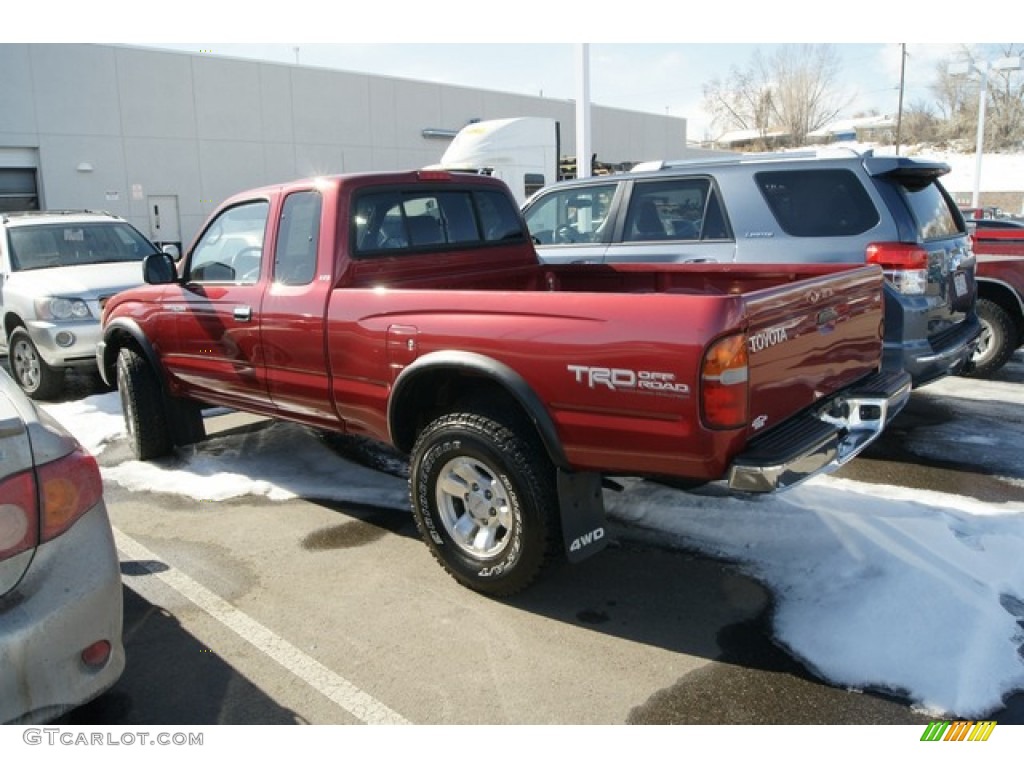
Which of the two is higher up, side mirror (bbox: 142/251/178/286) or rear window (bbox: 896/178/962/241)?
rear window (bbox: 896/178/962/241)

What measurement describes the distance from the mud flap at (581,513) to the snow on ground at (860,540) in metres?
0.84

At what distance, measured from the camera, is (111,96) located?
70.0 feet

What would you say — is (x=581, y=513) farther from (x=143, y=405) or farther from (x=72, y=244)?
(x=72, y=244)

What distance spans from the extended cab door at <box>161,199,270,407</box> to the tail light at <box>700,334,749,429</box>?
283cm

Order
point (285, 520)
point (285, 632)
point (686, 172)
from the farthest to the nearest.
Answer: point (686, 172) → point (285, 520) → point (285, 632)

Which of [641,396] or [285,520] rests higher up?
[641,396]

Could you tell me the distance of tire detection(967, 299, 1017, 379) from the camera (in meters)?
7.71

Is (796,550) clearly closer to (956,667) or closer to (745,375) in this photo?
(956,667)

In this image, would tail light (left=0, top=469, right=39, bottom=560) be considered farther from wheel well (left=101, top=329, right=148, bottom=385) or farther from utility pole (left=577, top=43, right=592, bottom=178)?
utility pole (left=577, top=43, right=592, bottom=178)

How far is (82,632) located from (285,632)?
3.86ft

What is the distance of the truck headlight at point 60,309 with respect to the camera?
7602mm

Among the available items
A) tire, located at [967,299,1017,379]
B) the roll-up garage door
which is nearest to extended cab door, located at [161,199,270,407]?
tire, located at [967,299,1017,379]

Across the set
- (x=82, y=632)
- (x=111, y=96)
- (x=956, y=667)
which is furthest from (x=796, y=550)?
(x=111, y=96)

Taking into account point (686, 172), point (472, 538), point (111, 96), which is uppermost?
point (111, 96)
